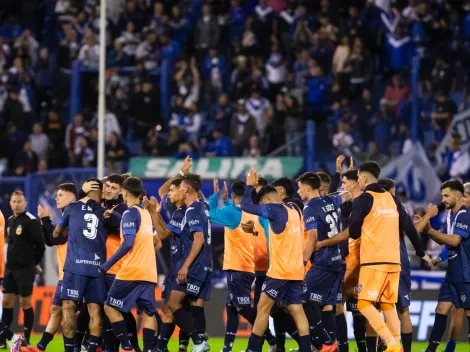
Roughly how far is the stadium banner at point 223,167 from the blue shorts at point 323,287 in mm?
7429

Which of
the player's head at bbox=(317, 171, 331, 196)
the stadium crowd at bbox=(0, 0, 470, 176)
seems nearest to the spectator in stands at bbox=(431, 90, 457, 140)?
the stadium crowd at bbox=(0, 0, 470, 176)

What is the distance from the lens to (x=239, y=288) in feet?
48.2

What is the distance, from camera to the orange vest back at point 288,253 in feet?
43.4

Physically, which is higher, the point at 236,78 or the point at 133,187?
the point at 236,78

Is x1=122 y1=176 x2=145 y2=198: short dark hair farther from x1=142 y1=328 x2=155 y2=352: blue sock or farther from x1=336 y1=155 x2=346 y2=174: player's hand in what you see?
x1=336 y1=155 x2=346 y2=174: player's hand

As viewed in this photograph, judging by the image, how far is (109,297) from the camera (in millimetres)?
13125

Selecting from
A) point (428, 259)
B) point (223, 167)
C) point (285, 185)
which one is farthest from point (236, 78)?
point (428, 259)

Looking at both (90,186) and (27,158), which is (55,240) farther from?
(27,158)

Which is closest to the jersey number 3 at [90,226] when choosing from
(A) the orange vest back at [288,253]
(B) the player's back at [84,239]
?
(B) the player's back at [84,239]

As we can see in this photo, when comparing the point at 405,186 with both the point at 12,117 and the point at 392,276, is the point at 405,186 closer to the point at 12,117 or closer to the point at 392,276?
the point at 392,276

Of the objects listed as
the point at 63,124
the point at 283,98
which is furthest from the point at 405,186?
the point at 63,124

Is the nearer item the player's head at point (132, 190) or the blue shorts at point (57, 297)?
the player's head at point (132, 190)

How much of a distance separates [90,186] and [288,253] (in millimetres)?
Answer: 2588

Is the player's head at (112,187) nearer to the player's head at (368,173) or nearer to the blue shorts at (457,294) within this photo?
the player's head at (368,173)
